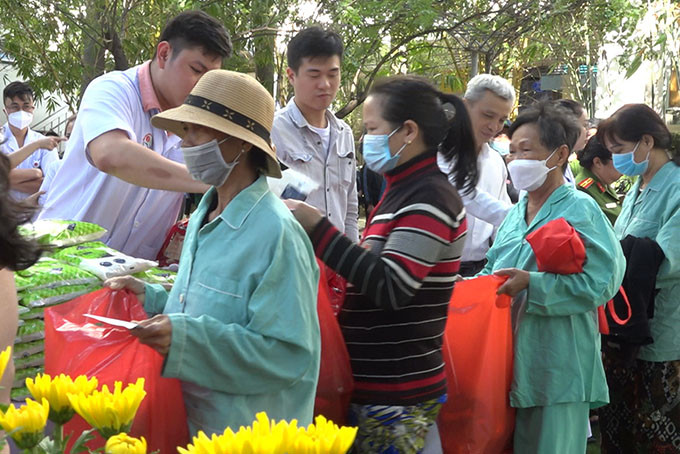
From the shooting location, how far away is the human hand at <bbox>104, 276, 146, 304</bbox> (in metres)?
2.24

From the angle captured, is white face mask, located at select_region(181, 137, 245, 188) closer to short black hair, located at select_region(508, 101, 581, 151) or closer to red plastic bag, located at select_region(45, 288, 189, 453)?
red plastic bag, located at select_region(45, 288, 189, 453)

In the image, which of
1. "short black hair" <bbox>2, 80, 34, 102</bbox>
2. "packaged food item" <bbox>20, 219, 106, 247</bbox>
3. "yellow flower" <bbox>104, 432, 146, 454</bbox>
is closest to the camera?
"yellow flower" <bbox>104, 432, 146, 454</bbox>

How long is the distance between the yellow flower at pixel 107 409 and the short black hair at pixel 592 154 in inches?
177

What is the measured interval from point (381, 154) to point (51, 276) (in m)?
1.03

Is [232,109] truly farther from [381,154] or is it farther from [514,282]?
[514,282]

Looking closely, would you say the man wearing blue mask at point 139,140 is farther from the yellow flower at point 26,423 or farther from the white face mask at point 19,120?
the white face mask at point 19,120

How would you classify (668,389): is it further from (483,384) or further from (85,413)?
(85,413)

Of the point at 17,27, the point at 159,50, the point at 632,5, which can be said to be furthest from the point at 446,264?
the point at 632,5

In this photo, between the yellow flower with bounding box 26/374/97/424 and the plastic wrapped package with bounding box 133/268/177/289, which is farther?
the plastic wrapped package with bounding box 133/268/177/289

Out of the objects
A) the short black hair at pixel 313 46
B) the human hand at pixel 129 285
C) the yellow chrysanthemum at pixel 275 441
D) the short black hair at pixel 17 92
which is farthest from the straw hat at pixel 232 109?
the short black hair at pixel 17 92

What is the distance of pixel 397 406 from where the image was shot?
242 centimetres

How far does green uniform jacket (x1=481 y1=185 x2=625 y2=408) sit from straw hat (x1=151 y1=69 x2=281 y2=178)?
1.39 m

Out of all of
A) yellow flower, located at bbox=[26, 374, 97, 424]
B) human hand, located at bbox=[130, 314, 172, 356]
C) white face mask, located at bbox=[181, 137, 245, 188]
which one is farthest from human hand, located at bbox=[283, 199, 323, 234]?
yellow flower, located at bbox=[26, 374, 97, 424]

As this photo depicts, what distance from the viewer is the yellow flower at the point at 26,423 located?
1.17 m
